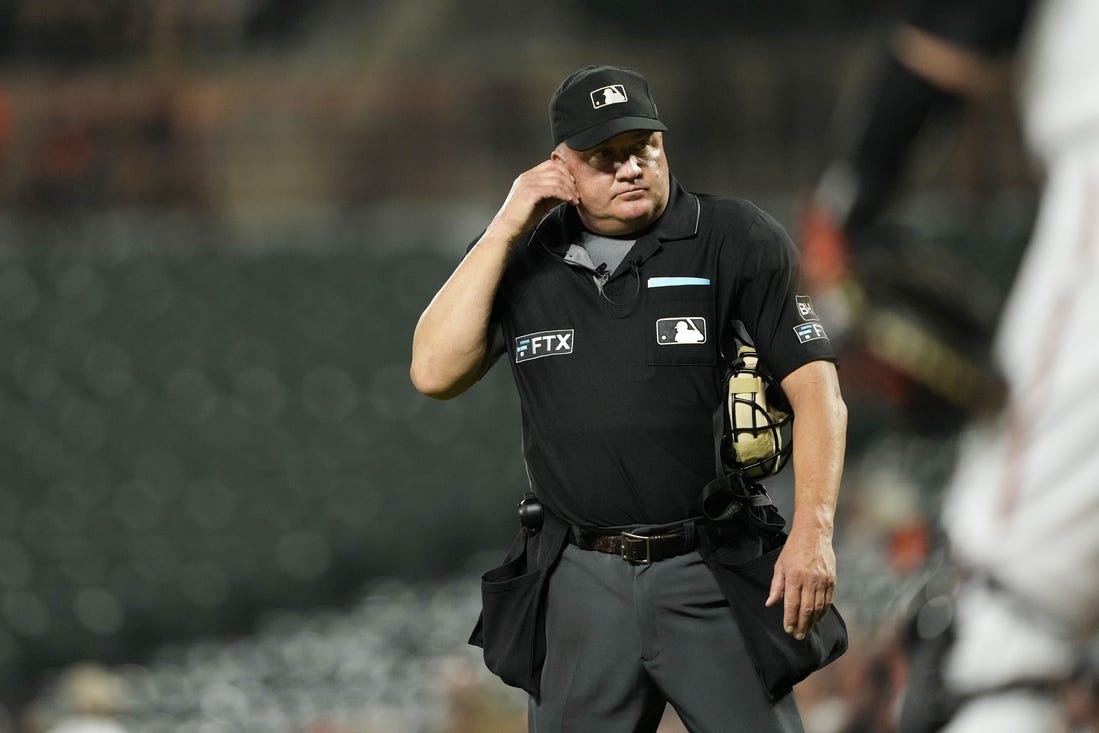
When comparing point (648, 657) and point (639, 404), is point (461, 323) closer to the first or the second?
point (639, 404)

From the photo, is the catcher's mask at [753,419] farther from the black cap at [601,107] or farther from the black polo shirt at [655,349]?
the black cap at [601,107]

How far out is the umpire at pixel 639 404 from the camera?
2307 mm

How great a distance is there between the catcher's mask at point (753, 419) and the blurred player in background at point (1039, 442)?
32.8 inches

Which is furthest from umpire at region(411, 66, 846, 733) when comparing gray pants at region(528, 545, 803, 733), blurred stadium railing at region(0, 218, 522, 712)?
blurred stadium railing at region(0, 218, 522, 712)

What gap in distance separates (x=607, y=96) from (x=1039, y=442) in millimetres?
1192

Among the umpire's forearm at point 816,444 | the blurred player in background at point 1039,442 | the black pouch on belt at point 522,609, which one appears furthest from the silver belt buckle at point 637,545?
the blurred player in background at point 1039,442

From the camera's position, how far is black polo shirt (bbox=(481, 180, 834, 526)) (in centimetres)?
234

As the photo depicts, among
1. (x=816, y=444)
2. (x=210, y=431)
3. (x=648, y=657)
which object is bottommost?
(x=210, y=431)

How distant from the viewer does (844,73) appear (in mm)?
9297

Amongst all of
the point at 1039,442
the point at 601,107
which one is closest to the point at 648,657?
the point at 601,107

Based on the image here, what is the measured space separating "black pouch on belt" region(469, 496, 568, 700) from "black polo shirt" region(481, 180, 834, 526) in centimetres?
6

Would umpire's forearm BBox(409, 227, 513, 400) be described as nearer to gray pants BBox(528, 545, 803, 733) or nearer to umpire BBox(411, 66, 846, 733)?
umpire BBox(411, 66, 846, 733)

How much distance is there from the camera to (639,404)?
2344 millimetres

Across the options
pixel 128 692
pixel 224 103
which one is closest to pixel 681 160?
pixel 224 103
